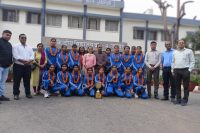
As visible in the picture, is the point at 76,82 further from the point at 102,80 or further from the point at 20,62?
the point at 20,62

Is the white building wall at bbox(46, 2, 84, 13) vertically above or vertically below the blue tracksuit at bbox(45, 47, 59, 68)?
above

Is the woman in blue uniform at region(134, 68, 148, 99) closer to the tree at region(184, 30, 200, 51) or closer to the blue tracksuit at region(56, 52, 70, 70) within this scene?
the blue tracksuit at region(56, 52, 70, 70)

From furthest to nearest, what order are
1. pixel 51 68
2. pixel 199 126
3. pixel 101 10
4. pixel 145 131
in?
pixel 101 10
pixel 51 68
pixel 199 126
pixel 145 131

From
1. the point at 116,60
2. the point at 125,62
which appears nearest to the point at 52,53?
the point at 116,60

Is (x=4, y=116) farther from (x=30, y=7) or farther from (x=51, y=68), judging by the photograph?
(x=30, y=7)

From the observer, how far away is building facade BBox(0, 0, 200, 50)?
2955cm

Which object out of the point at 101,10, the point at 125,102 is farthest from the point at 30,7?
the point at 125,102

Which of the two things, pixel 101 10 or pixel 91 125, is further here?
pixel 101 10

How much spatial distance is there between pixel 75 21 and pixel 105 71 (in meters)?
20.4

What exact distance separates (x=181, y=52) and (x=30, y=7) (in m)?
21.9

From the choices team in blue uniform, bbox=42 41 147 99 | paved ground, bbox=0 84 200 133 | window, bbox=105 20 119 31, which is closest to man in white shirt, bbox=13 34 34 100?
paved ground, bbox=0 84 200 133

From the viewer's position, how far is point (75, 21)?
31.4m

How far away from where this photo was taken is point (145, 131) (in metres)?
7.00

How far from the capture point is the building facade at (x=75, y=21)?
2955 cm
